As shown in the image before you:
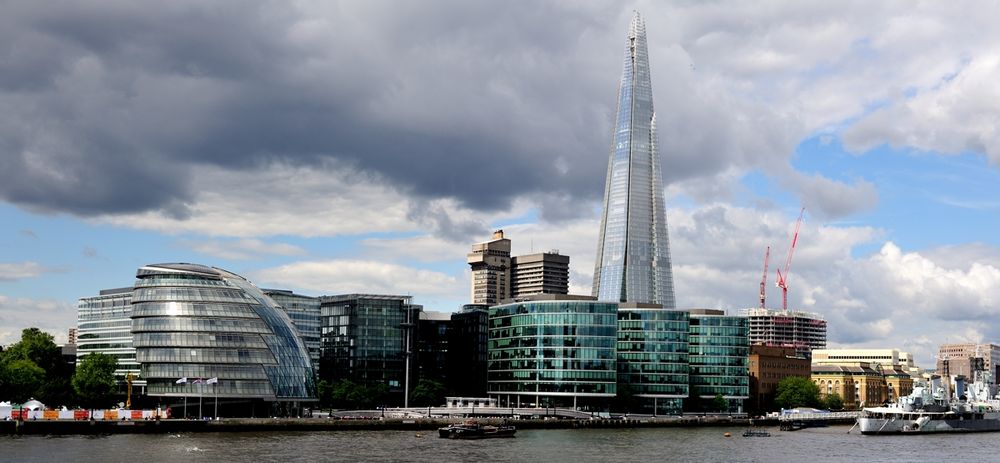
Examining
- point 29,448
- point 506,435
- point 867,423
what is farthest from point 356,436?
point 867,423

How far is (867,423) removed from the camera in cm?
19000

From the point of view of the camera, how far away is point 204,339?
180 m

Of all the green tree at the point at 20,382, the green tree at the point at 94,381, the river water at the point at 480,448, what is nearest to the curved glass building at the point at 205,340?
the green tree at the point at 94,381

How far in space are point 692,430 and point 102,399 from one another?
9228cm

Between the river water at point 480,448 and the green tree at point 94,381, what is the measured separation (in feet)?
113

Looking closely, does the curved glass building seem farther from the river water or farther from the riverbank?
the river water

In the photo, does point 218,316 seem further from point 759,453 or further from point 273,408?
point 759,453

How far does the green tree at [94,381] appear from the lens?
17888cm

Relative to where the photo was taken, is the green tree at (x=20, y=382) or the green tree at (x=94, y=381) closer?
the green tree at (x=20, y=382)

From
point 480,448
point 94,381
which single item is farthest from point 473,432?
point 94,381

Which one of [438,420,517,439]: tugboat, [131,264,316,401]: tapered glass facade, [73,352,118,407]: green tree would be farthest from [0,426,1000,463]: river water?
[73,352,118,407]: green tree

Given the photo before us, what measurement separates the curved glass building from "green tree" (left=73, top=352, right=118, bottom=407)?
7120mm

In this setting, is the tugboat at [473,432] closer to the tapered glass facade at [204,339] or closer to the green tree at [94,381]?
the tapered glass facade at [204,339]

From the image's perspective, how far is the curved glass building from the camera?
17812 cm
